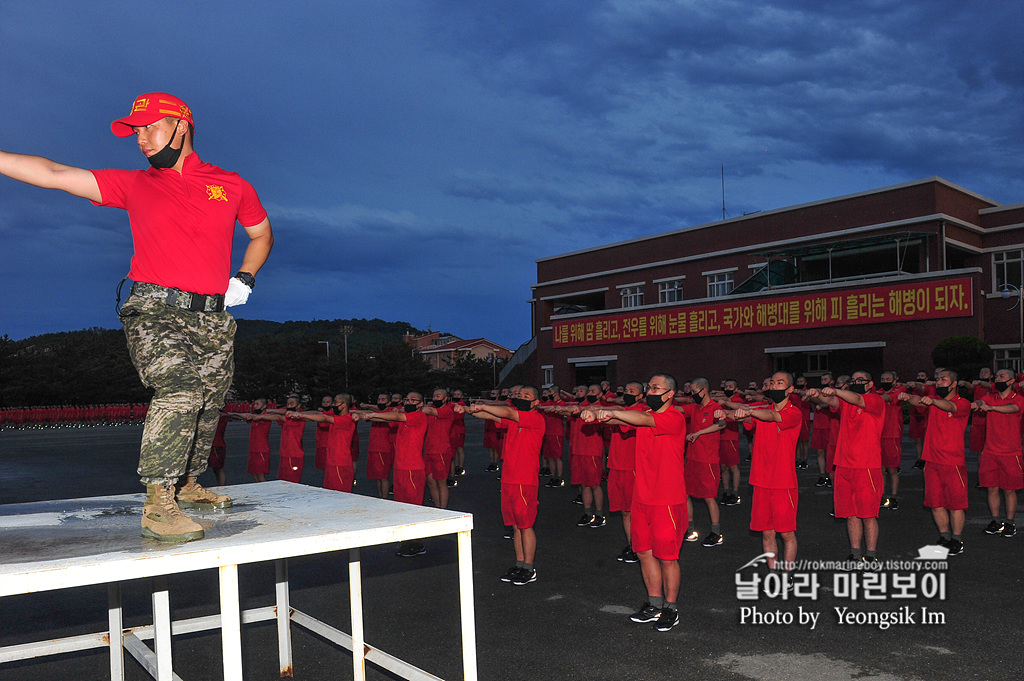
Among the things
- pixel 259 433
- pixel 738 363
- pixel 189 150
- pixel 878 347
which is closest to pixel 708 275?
pixel 738 363

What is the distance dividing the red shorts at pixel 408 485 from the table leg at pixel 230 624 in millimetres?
6901

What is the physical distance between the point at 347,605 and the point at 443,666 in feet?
6.08

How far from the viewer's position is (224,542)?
251 centimetres

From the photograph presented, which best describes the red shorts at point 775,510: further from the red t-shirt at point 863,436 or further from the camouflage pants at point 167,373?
the camouflage pants at point 167,373

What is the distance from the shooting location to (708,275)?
36031 mm

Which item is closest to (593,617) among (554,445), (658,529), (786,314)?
(658,529)

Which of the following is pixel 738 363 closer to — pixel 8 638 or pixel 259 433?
pixel 259 433

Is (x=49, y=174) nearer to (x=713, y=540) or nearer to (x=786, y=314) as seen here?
(x=713, y=540)

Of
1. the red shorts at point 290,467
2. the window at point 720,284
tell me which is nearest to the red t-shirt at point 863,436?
the red shorts at point 290,467

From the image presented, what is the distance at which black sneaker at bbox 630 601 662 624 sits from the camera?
5836 millimetres

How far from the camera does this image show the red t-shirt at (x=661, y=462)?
19.5ft

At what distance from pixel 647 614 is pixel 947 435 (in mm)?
4792
